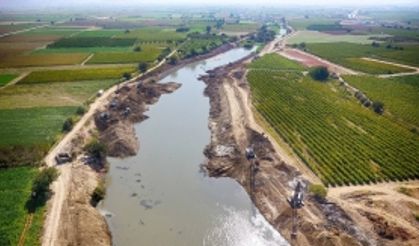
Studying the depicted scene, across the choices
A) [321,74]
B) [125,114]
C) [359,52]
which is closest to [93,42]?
[125,114]

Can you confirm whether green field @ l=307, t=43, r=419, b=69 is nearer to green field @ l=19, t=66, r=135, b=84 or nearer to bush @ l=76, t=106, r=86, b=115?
green field @ l=19, t=66, r=135, b=84

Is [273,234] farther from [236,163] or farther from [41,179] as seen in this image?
[41,179]

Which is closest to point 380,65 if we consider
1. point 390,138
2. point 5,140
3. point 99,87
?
point 390,138

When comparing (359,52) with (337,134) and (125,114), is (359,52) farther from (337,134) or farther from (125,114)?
(125,114)

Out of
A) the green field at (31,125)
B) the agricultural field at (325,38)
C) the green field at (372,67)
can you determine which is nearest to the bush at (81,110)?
the green field at (31,125)

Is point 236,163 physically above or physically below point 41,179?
below

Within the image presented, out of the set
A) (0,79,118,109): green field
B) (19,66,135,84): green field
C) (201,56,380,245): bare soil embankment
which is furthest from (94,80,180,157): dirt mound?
(201,56,380,245): bare soil embankment

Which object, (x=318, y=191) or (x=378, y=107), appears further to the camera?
(x=378, y=107)
